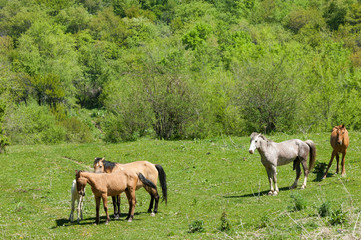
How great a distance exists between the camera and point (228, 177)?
24.0 m

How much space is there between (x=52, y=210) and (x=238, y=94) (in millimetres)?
26789

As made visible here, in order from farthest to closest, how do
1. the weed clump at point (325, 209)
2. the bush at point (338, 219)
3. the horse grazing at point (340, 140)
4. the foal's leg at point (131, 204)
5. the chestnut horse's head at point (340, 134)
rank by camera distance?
the horse grazing at point (340, 140), the chestnut horse's head at point (340, 134), the foal's leg at point (131, 204), the weed clump at point (325, 209), the bush at point (338, 219)

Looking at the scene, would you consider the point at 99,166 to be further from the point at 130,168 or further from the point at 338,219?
the point at 338,219

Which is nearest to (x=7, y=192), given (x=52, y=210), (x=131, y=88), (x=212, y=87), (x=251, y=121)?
(x=52, y=210)

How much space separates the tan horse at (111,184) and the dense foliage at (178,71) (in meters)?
20.8

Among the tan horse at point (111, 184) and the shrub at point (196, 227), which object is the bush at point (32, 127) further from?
the shrub at point (196, 227)

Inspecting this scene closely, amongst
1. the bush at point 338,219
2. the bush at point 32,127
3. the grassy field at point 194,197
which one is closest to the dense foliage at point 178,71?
the bush at point 32,127

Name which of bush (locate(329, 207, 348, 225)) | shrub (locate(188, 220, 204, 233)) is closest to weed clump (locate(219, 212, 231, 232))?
shrub (locate(188, 220, 204, 233))

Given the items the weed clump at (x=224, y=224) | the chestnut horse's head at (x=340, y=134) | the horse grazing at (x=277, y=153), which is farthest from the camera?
the chestnut horse's head at (x=340, y=134)

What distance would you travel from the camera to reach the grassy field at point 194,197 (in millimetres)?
13305

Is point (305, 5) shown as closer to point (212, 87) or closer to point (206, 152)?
point (212, 87)

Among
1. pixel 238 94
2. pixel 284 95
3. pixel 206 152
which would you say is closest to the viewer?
pixel 206 152

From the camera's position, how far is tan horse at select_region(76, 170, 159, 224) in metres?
15.4

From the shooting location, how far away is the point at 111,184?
16203 millimetres
